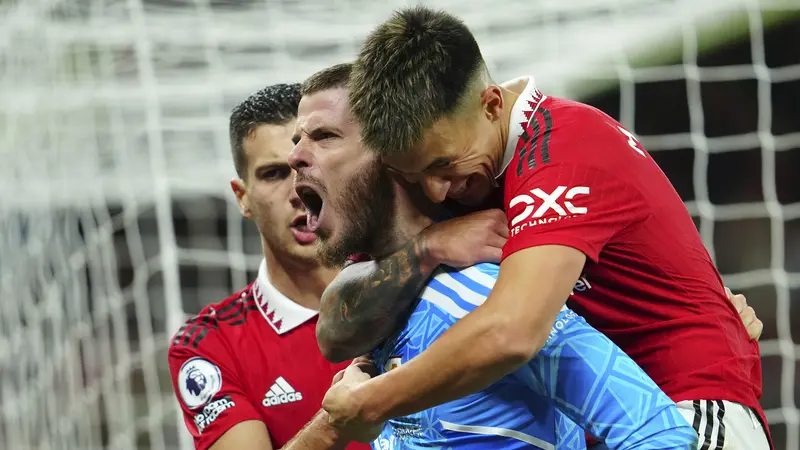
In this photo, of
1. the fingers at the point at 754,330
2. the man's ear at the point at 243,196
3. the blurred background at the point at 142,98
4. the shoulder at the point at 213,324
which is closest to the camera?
the fingers at the point at 754,330

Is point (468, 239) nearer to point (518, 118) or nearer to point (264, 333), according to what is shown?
point (518, 118)

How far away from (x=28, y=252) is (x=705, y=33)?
3.63 meters

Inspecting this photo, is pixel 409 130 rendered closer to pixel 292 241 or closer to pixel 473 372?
pixel 473 372

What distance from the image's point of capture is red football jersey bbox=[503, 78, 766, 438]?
5.88 feet

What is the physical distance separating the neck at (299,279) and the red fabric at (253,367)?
9 cm

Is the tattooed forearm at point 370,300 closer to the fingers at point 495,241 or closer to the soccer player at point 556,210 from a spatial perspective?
the soccer player at point 556,210

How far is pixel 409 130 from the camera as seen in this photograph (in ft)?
5.89

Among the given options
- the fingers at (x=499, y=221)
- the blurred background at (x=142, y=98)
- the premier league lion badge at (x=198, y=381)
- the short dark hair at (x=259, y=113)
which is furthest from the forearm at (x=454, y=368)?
the blurred background at (x=142, y=98)

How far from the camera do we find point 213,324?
9.66ft

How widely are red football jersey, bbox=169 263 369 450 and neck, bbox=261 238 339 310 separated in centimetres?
4

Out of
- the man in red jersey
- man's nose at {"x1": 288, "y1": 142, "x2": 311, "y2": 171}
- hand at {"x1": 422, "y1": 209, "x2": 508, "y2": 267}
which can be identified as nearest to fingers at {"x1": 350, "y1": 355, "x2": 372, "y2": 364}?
hand at {"x1": 422, "y1": 209, "x2": 508, "y2": 267}

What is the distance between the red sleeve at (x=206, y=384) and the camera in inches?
107

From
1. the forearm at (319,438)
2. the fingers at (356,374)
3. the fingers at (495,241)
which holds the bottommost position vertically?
the forearm at (319,438)

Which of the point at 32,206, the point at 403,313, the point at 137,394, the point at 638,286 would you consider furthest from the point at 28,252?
the point at 638,286
